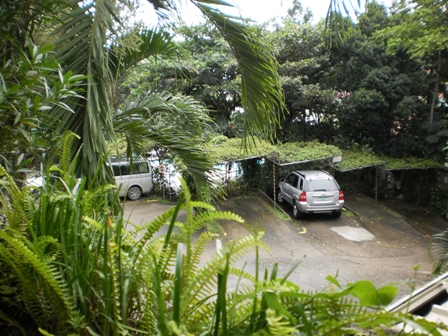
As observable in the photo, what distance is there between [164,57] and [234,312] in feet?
7.50

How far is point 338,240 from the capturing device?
6594 millimetres

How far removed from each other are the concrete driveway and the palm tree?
2165mm

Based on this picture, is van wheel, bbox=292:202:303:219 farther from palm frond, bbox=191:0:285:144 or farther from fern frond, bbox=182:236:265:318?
fern frond, bbox=182:236:265:318

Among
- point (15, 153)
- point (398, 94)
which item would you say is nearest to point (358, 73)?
point (398, 94)

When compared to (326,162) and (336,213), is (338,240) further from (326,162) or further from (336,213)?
(326,162)

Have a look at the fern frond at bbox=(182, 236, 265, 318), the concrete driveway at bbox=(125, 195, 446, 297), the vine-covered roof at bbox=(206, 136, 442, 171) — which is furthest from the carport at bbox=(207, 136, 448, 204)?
the fern frond at bbox=(182, 236, 265, 318)

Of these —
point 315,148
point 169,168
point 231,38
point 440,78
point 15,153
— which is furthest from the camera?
point 440,78

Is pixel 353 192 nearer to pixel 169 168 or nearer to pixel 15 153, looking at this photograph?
pixel 169 168

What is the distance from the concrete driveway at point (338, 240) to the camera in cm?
498

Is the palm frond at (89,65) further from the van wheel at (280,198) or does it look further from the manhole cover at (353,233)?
the van wheel at (280,198)

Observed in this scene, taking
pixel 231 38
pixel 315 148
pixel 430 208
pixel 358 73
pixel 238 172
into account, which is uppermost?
pixel 358 73

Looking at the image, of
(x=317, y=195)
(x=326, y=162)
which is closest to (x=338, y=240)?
(x=317, y=195)

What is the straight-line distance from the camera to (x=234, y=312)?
23.5 inches

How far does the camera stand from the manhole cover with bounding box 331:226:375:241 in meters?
6.82
